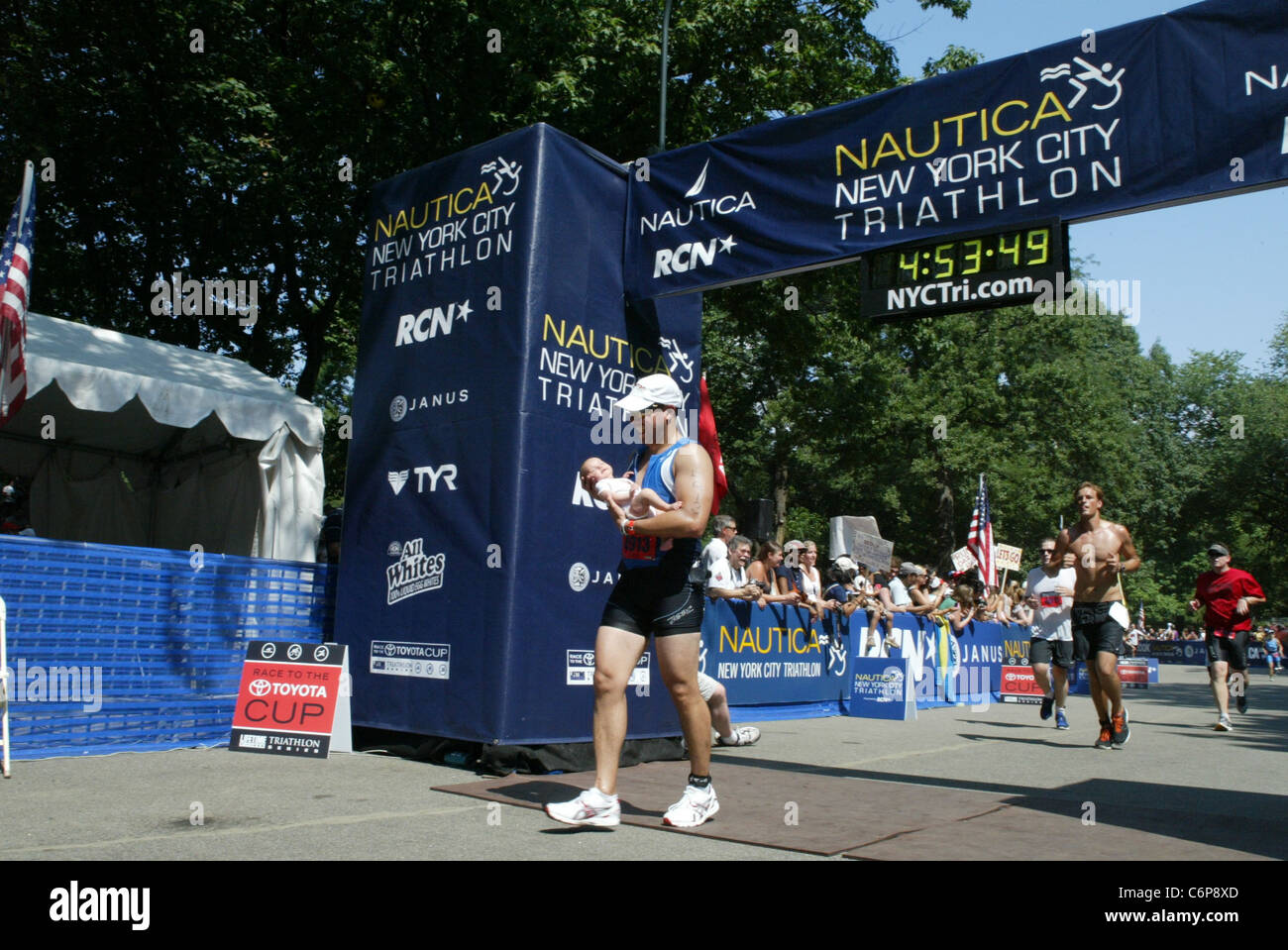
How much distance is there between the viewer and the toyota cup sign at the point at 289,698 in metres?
7.48

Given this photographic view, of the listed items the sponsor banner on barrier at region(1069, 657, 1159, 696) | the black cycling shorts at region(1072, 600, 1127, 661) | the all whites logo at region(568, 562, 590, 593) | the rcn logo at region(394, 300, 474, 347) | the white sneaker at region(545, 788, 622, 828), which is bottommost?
the sponsor banner on barrier at region(1069, 657, 1159, 696)

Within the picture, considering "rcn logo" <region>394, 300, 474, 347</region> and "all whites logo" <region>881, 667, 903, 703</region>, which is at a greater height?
"rcn logo" <region>394, 300, 474, 347</region>

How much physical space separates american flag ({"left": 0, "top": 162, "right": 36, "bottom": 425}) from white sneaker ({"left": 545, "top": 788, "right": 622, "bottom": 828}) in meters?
5.34

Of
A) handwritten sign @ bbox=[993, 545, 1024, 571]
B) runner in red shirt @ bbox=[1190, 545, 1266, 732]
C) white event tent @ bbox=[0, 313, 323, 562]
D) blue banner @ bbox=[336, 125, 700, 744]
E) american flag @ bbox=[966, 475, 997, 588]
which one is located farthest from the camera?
handwritten sign @ bbox=[993, 545, 1024, 571]

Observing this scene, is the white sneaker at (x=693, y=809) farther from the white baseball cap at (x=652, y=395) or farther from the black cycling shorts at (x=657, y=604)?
the white baseball cap at (x=652, y=395)

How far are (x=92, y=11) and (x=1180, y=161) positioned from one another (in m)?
17.5

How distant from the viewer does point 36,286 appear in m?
18.6

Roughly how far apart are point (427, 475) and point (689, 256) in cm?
244

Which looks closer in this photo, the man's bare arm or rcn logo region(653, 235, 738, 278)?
rcn logo region(653, 235, 738, 278)

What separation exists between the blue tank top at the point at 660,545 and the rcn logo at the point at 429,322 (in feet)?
9.55

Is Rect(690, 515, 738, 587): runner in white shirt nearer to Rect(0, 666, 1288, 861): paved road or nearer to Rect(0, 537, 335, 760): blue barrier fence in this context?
Rect(0, 666, 1288, 861): paved road

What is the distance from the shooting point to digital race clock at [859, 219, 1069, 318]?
6.30 metres
